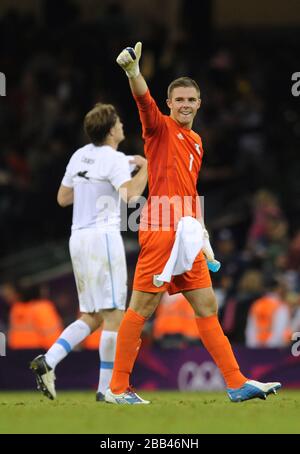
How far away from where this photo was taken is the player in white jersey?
1066 cm

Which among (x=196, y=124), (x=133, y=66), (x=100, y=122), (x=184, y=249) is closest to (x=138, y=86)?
(x=133, y=66)

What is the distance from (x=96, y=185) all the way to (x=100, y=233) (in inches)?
15.5

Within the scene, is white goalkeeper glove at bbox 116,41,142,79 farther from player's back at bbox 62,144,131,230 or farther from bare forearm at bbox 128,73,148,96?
player's back at bbox 62,144,131,230

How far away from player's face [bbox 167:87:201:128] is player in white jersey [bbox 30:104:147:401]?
107 centimetres

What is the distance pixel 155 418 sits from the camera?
852cm

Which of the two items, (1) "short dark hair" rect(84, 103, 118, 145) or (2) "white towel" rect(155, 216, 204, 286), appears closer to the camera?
(2) "white towel" rect(155, 216, 204, 286)

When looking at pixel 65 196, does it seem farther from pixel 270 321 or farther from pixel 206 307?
pixel 270 321

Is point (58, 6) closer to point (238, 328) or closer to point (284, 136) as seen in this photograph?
point (284, 136)

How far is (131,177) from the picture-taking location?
10.7 metres

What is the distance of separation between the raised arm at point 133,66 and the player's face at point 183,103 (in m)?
0.46

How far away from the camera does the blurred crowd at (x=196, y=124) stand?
18.7m

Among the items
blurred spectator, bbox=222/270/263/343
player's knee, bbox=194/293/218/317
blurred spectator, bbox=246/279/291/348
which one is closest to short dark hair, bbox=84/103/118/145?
player's knee, bbox=194/293/218/317

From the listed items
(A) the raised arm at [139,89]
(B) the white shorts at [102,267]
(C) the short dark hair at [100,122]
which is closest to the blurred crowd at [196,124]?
(B) the white shorts at [102,267]

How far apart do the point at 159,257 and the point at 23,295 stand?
25.8 feet
